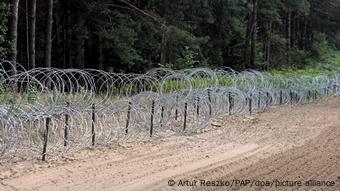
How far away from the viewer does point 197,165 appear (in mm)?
8891

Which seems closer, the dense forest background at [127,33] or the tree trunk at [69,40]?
the dense forest background at [127,33]

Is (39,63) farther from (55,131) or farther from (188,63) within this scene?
(55,131)

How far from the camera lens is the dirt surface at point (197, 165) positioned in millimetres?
7457

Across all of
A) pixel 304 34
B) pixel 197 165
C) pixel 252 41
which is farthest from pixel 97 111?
pixel 304 34

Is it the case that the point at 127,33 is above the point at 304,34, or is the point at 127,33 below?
below

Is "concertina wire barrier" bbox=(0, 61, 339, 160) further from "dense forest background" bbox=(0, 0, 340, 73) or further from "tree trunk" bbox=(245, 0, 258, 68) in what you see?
"tree trunk" bbox=(245, 0, 258, 68)

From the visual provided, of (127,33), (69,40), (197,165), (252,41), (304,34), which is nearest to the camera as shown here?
(197,165)

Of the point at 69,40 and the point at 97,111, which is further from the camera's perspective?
the point at 69,40

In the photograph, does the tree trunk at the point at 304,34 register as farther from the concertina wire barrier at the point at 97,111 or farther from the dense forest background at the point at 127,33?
the concertina wire barrier at the point at 97,111

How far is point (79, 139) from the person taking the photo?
32.6 feet

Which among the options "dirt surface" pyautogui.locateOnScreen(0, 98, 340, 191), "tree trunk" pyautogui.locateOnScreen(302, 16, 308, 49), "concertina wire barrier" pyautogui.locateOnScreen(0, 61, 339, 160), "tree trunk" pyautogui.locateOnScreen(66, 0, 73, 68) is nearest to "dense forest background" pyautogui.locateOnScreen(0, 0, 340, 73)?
"tree trunk" pyautogui.locateOnScreen(66, 0, 73, 68)

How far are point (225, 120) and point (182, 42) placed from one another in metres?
15.0

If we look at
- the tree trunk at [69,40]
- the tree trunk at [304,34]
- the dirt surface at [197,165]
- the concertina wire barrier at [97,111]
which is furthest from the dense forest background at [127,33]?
the tree trunk at [304,34]

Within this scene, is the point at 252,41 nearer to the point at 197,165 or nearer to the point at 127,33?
the point at 127,33
